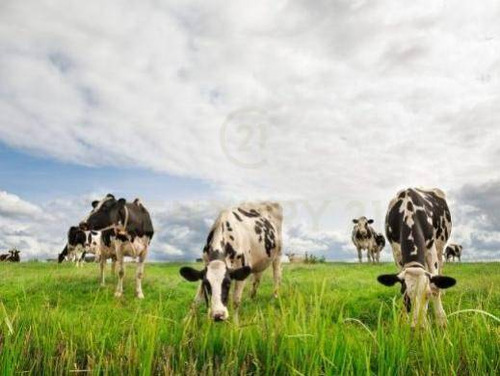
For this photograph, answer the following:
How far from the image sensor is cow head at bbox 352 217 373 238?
3553 cm

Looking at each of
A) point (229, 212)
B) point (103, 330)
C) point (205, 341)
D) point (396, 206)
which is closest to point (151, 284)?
point (229, 212)

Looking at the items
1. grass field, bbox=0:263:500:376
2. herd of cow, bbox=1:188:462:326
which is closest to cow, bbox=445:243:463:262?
herd of cow, bbox=1:188:462:326

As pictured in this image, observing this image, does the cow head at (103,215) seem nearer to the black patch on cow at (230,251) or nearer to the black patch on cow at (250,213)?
the black patch on cow at (250,213)

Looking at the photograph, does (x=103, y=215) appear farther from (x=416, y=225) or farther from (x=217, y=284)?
(x=416, y=225)

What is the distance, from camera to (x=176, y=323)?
13.9ft

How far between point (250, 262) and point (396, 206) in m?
3.87

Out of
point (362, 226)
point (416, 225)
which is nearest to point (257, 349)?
point (416, 225)

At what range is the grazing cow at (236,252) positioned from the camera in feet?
27.8

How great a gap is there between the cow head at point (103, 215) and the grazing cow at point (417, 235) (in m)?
8.85

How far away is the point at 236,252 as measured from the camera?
1055 cm

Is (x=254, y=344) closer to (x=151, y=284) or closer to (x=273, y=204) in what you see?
(x=273, y=204)

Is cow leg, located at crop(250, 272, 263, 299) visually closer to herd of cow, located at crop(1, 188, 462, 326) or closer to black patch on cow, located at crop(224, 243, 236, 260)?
herd of cow, located at crop(1, 188, 462, 326)

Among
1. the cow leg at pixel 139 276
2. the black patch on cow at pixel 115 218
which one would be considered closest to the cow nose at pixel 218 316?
the cow leg at pixel 139 276

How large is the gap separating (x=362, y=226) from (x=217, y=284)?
28.9 m
